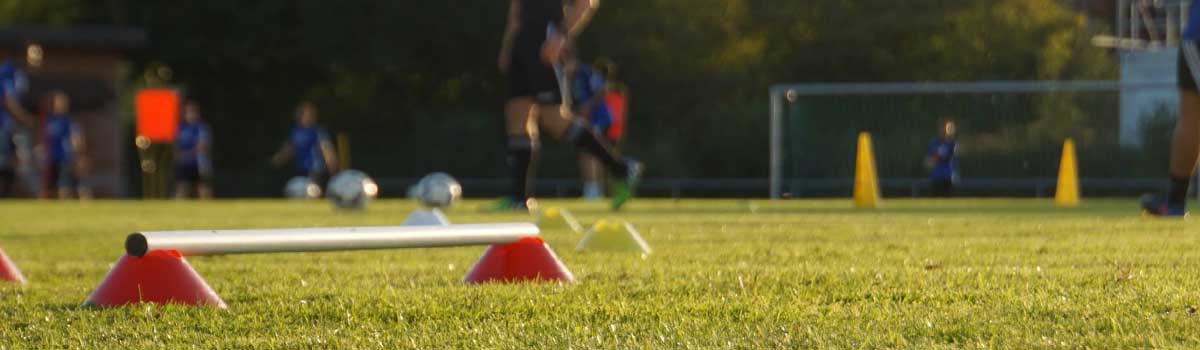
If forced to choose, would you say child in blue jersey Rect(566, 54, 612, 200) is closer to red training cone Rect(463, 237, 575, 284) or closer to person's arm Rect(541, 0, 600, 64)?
person's arm Rect(541, 0, 600, 64)

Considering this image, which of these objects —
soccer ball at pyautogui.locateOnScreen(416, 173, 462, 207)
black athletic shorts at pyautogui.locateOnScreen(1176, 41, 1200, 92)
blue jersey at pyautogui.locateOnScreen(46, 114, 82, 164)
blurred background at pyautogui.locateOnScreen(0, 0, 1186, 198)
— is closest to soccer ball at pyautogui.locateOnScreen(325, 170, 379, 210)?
soccer ball at pyautogui.locateOnScreen(416, 173, 462, 207)

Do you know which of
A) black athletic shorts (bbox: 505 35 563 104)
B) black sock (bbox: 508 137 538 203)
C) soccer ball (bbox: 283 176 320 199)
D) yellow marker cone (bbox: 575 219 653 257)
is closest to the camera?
yellow marker cone (bbox: 575 219 653 257)

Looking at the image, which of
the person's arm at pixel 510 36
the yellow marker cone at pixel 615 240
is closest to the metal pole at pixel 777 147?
the person's arm at pixel 510 36

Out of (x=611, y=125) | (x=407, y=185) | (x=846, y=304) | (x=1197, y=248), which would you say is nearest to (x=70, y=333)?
(x=846, y=304)

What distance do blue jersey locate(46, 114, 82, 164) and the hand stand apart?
1481 cm

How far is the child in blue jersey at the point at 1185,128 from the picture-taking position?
415 inches

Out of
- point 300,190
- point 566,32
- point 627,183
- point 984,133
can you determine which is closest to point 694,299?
point 566,32

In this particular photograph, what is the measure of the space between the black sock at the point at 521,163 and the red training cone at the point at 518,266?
7.31 meters

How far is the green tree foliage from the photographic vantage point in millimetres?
40219

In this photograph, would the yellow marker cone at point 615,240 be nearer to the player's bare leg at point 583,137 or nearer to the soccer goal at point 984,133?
the player's bare leg at point 583,137

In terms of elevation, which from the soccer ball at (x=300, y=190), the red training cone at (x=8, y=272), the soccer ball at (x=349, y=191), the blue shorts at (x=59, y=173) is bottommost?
the soccer ball at (x=300, y=190)

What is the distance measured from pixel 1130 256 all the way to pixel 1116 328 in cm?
295

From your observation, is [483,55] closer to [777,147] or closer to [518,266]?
[777,147]

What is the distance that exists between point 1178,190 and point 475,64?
102ft
